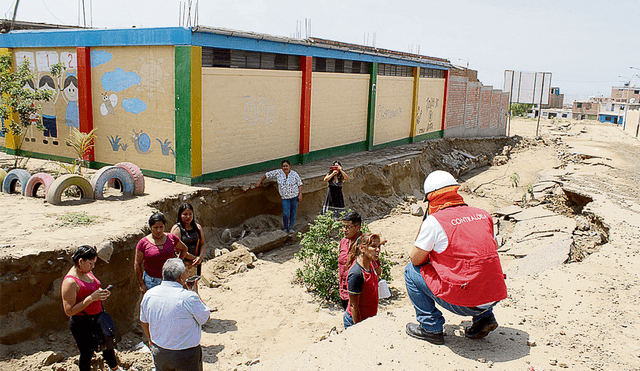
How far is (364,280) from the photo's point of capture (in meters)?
5.43

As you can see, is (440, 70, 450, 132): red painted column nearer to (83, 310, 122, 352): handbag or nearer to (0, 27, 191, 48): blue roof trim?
(0, 27, 191, 48): blue roof trim

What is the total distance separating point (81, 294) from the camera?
5.34 m

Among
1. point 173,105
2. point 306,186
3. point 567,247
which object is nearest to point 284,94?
point 306,186

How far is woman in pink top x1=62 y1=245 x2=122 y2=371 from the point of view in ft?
17.3

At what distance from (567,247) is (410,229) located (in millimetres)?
5315

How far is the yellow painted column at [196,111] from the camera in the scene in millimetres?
11164

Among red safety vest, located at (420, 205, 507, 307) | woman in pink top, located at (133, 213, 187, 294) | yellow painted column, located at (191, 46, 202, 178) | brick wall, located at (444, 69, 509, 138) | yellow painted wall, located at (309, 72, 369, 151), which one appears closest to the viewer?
red safety vest, located at (420, 205, 507, 307)

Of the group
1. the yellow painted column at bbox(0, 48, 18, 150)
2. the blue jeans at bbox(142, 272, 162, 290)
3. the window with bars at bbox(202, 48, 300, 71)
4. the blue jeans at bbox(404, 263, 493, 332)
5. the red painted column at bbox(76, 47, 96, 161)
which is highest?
the window with bars at bbox(202, 48, 300, 71)

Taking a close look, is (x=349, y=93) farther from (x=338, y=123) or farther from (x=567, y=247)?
(x=567, y=247)

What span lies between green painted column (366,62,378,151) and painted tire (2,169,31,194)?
1220 cm

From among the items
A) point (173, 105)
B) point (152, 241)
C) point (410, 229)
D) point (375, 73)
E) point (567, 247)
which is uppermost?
point (375, 73)

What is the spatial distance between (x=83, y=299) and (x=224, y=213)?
6.43m

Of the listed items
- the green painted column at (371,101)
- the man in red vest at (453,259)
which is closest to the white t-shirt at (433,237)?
the man in red vest at (453,259)

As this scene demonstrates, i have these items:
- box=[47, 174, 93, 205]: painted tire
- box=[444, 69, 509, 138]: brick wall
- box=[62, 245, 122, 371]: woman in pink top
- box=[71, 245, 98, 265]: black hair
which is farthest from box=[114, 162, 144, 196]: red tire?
box=[444, 69, 509, 138]: brick wall
